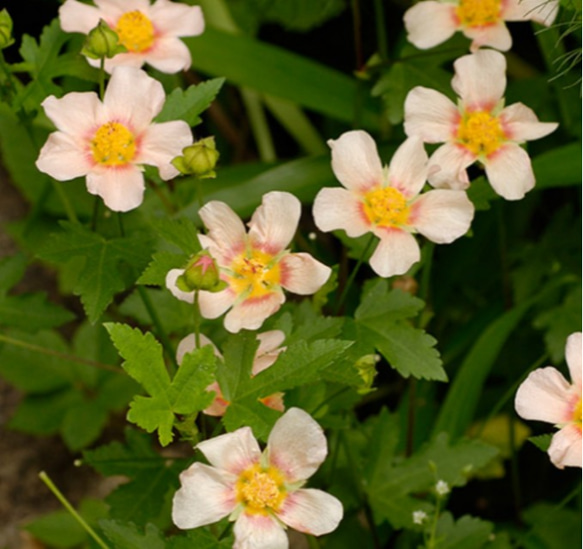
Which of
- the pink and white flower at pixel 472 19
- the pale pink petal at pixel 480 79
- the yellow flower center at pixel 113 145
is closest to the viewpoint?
the yellow flower center at pixel 113 145

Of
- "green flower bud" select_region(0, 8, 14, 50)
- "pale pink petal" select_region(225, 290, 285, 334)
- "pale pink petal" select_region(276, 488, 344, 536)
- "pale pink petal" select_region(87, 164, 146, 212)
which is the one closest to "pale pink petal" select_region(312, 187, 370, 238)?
"pale pink petal" select_region(225, 290, 285, 334)

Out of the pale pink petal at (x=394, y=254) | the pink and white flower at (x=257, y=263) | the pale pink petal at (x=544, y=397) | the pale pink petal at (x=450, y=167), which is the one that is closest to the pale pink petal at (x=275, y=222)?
the pink and white flower at (x=257, y=263)

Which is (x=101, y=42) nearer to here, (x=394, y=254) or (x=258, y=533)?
(x=394, y=254)

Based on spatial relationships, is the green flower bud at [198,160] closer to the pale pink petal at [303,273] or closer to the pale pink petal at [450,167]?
the pale pink petal at [303,273]

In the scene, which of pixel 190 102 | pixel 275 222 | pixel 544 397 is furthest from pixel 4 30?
pixel 544 397

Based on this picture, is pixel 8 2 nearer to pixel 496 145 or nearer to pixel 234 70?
pixel 234 70

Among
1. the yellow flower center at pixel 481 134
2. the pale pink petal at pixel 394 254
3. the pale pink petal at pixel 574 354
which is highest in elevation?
the yellow flower center at pixel 481 134

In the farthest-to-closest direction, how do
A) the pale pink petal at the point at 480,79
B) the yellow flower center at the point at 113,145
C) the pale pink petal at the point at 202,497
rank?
the pale pink petal at the point at 480,79
the yellow flower center at the point at 113,145
the pale pink petal at the point at 202,497

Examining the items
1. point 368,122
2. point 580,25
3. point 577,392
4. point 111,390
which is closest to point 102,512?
point 111,390
